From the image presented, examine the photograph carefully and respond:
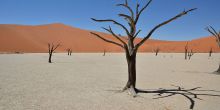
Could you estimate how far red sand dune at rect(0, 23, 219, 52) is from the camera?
4163 inches

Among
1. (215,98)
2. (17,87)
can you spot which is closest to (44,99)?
(17,87)

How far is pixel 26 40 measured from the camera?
113m

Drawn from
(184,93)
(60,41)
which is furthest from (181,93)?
(60,41)

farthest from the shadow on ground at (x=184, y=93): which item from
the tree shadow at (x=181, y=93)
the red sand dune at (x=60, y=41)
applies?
the red sand dune at (x=60, y=41)

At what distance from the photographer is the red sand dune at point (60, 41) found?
106m

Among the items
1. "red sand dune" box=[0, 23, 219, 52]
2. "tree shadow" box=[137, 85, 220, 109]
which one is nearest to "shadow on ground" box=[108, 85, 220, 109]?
"tree shadow" box=[137, 85, 220, 109]

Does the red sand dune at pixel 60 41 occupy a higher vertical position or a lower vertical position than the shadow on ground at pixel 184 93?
higher

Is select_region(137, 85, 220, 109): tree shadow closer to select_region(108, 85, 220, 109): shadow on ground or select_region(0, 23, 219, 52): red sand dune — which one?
select_region(108, 85, 220, 109): shadow on ground

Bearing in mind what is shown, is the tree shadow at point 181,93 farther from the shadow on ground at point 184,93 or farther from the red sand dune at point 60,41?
the red sand dune at point 60,41

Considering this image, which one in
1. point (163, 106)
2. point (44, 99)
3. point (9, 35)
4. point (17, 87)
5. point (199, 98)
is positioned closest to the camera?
point (163, 106)

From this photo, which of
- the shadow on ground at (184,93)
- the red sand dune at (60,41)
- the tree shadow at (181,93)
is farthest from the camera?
the red sand dune at (60,41)

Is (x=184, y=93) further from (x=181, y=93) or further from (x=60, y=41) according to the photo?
(x=60, y=41)

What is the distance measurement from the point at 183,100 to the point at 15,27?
132m

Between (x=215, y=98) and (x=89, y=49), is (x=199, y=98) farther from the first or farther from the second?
(x=89, y=49)
